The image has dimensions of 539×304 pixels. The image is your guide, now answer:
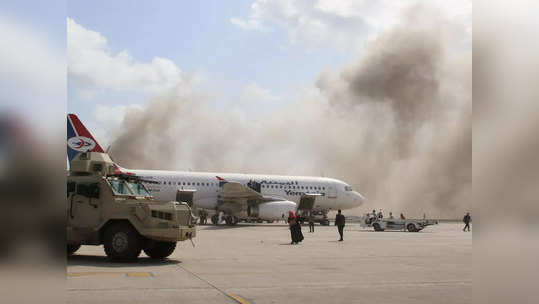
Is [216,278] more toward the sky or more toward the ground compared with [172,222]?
more toward the ground

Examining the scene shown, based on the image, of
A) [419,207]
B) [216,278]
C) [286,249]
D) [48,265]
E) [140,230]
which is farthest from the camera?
[419,207]

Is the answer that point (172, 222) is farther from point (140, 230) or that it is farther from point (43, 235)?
point (43, 235)

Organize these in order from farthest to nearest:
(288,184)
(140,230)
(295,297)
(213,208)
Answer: (288,184) < (213,208) < (140,230) < (295,297)

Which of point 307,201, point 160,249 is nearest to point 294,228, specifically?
point 160,249

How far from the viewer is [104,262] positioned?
12844mm

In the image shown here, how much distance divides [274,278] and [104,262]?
15.8 ft

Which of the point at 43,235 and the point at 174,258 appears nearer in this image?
the point at 43,235

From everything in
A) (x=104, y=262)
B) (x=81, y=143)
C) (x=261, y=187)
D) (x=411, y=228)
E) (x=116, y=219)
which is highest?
(x=81, y=143)

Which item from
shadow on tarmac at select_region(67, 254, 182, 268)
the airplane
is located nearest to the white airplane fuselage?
the airplane

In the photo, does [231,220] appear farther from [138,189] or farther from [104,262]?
[104,262]

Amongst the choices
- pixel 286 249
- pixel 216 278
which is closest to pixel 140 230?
pixel 216 278

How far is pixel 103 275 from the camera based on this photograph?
1039 centimetres

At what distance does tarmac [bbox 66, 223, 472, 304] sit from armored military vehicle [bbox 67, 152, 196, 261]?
0.55 metres

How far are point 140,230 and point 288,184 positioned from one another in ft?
94.2
